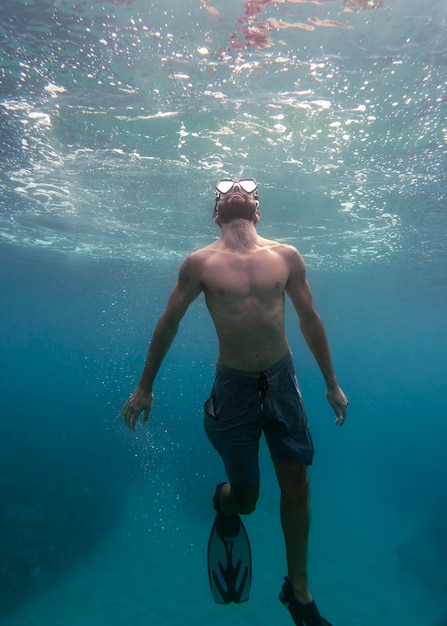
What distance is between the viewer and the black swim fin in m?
5.03

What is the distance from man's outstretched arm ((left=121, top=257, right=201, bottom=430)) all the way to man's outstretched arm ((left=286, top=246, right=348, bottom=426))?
1.03 m

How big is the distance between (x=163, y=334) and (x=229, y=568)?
3392 millimetres

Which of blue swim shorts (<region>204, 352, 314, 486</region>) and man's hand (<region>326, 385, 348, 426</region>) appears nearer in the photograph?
blue swim shorts (<region>204, 352, 314, 486</region>)

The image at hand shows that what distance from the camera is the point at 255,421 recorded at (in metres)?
3.88

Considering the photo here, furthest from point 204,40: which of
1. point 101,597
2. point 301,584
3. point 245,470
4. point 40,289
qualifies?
point 40,289

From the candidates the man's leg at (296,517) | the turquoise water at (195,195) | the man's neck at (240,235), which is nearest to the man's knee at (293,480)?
the man's leg at (296,517)

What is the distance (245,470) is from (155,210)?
54.3 ft

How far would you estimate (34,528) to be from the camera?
13.0 m

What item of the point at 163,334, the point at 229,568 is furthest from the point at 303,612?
the point at 163,334

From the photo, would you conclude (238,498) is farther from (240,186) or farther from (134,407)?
(240,186)

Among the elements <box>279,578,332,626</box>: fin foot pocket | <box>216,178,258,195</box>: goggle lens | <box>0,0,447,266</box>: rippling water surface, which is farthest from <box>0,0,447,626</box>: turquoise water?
<box>279,578,332,626</box>: fin foot pocket

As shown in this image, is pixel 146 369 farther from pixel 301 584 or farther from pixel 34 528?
pixel 34 528

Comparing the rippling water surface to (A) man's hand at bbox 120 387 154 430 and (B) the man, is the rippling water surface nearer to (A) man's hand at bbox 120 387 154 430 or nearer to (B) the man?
(B) the man

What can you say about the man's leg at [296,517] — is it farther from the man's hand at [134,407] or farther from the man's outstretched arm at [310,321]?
the man's hand at [134,407]
